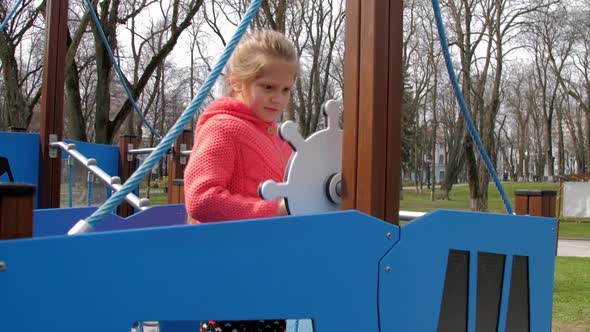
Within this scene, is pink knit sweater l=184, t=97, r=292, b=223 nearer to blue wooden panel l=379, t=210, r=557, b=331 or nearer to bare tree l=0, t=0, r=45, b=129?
blue wooden panel l=379, t=210, r=557, b=331

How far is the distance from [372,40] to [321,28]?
16.2 meters

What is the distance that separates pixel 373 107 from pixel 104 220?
5.05 ft

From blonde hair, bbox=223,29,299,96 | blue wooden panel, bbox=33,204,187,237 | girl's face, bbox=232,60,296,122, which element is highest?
blonde hair, bbox=223,29,299,96

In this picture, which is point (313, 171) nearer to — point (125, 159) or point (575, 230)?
point (125, 159)

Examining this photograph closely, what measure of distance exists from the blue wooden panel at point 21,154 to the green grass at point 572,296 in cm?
399

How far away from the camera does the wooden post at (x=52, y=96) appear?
11.8 ft

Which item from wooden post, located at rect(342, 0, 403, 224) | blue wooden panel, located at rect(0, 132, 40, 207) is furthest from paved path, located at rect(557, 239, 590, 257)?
wooden post, located at rect(342, 0, 403, 224)

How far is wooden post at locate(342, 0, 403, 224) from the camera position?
52.2 inches

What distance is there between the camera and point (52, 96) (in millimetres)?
3592

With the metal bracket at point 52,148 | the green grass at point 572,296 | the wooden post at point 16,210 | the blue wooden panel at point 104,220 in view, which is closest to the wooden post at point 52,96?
the metal bracket at point 52,148

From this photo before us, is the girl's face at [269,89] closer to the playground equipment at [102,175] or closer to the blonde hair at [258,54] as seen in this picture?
the blonde hair at [258,54]

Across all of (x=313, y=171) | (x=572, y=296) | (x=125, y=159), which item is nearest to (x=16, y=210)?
(x=313, y=171)

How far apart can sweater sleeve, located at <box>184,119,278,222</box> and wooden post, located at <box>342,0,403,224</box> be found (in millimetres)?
236

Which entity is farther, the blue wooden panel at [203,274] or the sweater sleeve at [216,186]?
the sweater sleeve at [216,186]
